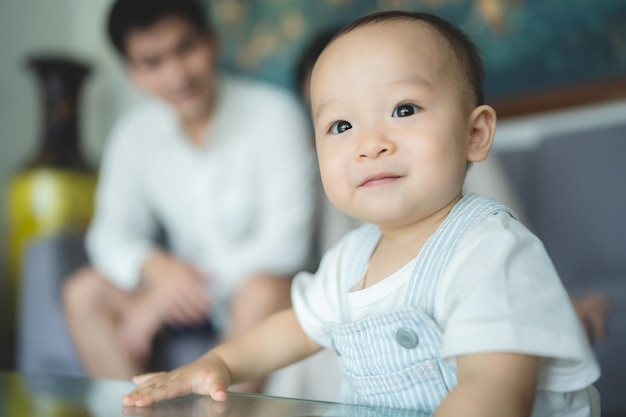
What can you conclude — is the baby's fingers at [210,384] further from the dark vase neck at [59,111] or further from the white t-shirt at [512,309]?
the dark vase neck at [59,111]

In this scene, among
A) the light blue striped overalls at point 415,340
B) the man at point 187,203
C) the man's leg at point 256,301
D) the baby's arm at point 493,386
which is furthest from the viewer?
the man at point 187,203

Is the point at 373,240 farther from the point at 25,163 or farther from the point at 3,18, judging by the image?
the point at 3,18

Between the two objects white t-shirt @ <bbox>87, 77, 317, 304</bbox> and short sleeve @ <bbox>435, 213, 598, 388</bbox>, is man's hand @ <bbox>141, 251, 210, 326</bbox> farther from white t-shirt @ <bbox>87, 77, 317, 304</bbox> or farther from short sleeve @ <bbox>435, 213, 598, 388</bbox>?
short sleeve @ <bbox>435, 213, 598, 388</bbox>

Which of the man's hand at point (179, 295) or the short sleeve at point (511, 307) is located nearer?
the short sleeve at point (511, 307)

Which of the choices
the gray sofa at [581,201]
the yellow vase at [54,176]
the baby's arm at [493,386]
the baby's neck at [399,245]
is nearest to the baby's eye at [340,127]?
the baby's neck at [399,245]

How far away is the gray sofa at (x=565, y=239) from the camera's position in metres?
1.61

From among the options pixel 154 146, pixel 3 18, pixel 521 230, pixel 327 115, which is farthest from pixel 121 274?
pixel 3 18

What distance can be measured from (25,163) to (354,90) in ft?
7.12

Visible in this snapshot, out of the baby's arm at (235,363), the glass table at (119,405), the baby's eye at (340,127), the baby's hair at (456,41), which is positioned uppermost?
the baby's hair at (456,41)

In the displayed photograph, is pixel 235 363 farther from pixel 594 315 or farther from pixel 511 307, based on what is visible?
pixel 594 315

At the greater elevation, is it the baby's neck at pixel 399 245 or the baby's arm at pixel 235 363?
the baby's neck at pixel 399 245

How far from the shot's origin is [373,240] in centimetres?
70

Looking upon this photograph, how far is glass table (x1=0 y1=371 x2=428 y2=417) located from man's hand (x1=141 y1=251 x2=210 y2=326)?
2.36 ft

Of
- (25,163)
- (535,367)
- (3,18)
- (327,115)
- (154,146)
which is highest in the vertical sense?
(3,18)
